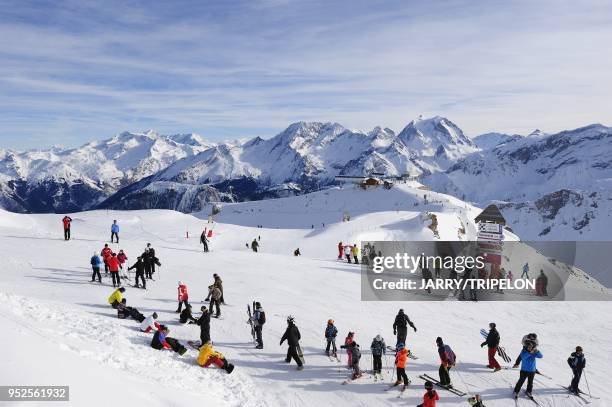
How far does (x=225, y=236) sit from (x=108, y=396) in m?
40.8

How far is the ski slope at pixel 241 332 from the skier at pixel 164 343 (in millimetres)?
277

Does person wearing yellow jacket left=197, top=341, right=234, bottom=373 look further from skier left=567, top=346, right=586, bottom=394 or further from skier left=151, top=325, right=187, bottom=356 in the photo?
skier left=567, top=346, right=586, bottom=394

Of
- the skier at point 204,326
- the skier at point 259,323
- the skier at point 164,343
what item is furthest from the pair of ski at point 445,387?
the skier at point 164,343

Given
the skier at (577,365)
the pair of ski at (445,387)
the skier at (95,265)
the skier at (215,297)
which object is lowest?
the pair of ski at (445,387)

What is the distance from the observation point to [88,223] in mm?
46469

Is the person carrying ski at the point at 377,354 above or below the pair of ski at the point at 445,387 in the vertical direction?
above

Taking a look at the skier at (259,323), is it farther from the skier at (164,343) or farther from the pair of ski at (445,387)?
the pair of ski at (445,387)

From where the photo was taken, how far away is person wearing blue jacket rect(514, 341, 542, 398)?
14.1m

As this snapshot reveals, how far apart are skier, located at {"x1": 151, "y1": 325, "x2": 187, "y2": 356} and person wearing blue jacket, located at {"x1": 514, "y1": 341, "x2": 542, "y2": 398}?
10.8 metres

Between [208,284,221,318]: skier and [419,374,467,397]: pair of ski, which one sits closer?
[419,374,467,397]: pair of ski

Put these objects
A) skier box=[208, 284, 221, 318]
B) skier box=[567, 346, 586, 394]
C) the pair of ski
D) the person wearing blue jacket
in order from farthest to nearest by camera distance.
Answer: skier box=[208, 284, 221, 318] → skier box=[567, 346, 586, 394] → the pair of ski → the person wearing blue jacket

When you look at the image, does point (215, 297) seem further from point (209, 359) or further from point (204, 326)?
point (209, 359)

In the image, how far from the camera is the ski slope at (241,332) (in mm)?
12102

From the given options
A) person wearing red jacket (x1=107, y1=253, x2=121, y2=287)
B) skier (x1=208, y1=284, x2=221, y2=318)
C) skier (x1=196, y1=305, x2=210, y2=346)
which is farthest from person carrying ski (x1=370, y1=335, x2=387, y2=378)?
person wearing red jacket (x1=107, y1=253, x2=121, y2=287)
